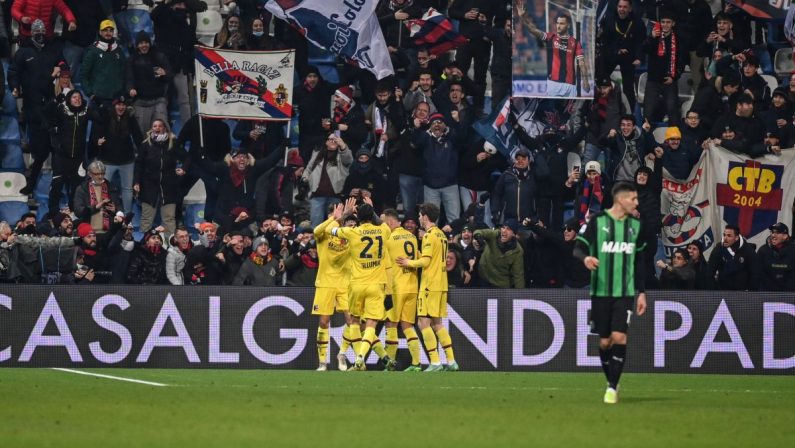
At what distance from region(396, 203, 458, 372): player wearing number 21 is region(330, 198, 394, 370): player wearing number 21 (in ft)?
1.10

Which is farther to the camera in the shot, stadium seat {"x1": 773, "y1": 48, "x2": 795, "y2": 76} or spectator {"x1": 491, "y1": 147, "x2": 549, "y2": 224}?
stadium seat {"x1": 773, "y1": 48, "x2": 795, "y2": 76}

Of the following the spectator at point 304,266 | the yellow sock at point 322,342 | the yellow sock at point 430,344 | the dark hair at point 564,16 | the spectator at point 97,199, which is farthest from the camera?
the dark hair at point 564,16

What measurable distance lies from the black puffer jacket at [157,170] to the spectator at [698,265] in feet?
26.5

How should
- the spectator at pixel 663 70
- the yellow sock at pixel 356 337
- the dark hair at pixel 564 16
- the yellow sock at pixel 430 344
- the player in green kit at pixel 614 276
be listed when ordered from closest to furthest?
the player in green kit at pixel 614 276
the yellow sock at pixel 430 344
the yellow sock at pixel 356 337
the dark hair at pixel 564 16
the spectator at pixel 663 70

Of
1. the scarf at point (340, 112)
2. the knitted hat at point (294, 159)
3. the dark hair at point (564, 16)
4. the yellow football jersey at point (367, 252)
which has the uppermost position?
the dark hair at point (564, 16)

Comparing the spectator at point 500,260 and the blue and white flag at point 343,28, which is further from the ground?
the blue and white flag at point 343,28

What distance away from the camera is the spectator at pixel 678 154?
75.5 feet

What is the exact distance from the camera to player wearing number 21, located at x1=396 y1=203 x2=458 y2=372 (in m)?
19.3

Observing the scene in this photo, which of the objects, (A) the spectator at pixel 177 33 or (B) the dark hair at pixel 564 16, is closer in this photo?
(B) the dark hair at pixel 564 16

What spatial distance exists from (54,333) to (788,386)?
10.0 metres

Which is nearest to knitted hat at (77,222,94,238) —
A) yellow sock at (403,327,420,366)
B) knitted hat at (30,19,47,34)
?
knitted hat at (30,19,47,34)

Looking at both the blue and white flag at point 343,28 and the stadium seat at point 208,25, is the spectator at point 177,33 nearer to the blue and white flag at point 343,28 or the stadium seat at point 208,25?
the stadium seat at point 208,25

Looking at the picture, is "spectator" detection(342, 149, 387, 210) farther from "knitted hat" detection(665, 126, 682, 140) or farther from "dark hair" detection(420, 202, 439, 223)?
"knitted hat" detection(665, 126, 682, 140)

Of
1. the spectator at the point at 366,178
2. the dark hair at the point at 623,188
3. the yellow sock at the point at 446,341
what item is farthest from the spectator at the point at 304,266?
the dark hair at the point at 623,188
